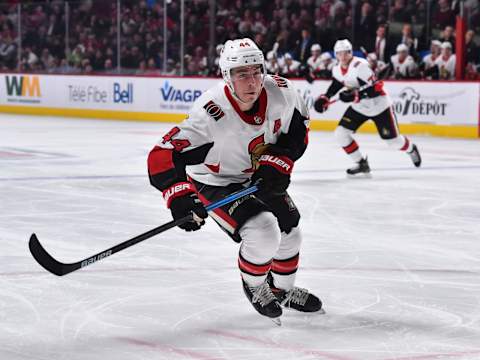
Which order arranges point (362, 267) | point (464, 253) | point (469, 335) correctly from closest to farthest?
point (469, 335), point (362, 267), point (464, 253)

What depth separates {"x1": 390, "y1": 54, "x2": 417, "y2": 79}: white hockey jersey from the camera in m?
13.5

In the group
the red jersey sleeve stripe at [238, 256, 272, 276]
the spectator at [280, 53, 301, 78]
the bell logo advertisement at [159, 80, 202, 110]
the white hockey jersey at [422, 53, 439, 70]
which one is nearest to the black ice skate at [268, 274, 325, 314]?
the red jersey sleeve stripe at [238, 256, 272, 276]

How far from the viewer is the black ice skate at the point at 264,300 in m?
3.54

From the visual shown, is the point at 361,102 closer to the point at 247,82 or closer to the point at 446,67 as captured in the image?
the point at 446,67

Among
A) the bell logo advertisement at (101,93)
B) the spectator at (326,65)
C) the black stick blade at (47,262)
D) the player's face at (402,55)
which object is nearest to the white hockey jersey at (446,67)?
the player's face at (402,55)

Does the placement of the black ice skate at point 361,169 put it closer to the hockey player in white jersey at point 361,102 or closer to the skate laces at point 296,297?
the hockey player in white jersey at point 361,102

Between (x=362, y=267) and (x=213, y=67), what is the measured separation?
1141 cm

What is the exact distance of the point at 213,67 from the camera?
15.8m

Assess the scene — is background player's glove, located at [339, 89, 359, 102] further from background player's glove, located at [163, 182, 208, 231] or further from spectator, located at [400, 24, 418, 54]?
background player's glove, located at [163, 182, 208, 231]

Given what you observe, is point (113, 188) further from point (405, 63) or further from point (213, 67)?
point (213, 67)

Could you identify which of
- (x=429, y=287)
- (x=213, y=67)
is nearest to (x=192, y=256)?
(x=429, y=287)

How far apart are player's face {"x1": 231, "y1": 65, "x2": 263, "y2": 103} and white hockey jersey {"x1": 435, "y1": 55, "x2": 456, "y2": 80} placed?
33.5ft

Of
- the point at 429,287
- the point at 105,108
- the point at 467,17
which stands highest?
the point at 467,17

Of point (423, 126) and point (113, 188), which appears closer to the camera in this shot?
Result: point (113, 188)
